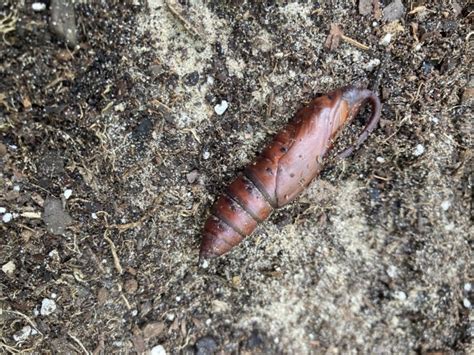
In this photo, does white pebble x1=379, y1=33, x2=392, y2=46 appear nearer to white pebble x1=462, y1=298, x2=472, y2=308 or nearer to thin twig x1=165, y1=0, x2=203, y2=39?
thin twig x1=165, y1=0, x2=203, y2=39

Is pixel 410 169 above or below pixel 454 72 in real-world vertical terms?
below

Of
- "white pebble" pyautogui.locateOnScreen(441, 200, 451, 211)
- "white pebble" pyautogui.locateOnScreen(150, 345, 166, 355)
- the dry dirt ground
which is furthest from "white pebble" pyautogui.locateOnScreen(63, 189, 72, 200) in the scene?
"white pebble" pyautogui.locateOnScreen(441, 200, 451, 211)

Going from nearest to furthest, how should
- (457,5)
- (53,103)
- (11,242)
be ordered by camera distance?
(53,103) < (11,242) < (457,5)

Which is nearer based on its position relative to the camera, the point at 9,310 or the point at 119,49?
the point at 119,49

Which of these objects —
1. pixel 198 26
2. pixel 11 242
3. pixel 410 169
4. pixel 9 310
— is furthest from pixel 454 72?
pixel 9 310

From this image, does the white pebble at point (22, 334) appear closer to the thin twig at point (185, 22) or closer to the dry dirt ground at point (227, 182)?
the dry dirt ground at point (227, 182)

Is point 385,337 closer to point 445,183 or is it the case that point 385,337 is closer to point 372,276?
point 372,276

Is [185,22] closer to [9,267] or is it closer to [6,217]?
[6,217]
